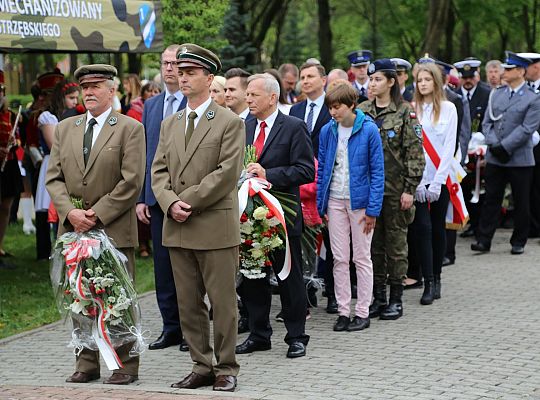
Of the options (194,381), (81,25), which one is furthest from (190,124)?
(81,25)

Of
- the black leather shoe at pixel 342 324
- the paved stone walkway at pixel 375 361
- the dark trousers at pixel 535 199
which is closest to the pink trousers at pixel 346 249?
the black leather shoe at pixel 342 324

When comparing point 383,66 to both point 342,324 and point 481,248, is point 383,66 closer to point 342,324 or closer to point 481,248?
point 342,324

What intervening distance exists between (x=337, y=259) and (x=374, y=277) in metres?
0.85

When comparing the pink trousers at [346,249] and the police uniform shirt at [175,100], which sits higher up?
the police uniform shirt at [175,100]

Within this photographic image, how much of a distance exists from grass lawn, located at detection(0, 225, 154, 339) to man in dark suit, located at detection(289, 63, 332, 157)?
2.89m

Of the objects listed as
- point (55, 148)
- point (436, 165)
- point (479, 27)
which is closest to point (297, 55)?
point (479, 27)

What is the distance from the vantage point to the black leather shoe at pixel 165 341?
28.3ft

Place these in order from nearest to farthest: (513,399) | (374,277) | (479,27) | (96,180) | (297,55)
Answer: (513,399) < (96,180) < (374,277) < (479,27) < (297,55)

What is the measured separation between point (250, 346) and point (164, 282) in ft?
3.03

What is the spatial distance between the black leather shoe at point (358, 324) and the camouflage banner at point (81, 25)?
392 centimetres

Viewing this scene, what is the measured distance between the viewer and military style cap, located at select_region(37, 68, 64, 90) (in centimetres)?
1266

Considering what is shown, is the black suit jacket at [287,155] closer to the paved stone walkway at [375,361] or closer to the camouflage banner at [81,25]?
the paved stone walkway at [375,361]

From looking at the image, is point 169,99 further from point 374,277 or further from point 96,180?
point 374,277

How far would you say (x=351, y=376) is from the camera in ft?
24.4
